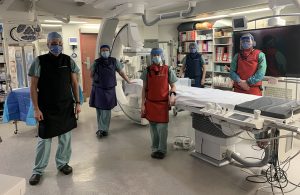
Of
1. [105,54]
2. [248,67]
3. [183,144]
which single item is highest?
[105,54]

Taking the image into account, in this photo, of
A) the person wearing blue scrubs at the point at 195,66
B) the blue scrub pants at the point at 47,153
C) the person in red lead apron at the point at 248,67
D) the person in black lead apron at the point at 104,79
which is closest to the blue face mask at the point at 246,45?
the person in red lead apron at the point at 248,67

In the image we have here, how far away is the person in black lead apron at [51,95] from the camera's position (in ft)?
8.91

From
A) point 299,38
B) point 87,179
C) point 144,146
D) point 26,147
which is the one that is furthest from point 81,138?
point 299,38

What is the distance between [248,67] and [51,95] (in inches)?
102

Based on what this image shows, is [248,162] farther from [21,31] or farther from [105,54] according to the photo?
[21,31]

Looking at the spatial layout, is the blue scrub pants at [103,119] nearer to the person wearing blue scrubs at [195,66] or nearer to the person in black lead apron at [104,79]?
the person in black lead apron at [104,79]

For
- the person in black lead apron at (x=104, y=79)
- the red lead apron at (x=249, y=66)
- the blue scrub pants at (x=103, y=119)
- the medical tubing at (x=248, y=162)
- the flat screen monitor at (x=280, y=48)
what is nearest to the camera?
the medical tubing at (x=248, y=162)

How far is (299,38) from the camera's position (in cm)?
313

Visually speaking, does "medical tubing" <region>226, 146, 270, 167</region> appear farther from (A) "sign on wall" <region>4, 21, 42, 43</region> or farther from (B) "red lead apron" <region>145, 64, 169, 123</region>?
(A) "sign on wall" <region>4, 21, 42, 43</region>

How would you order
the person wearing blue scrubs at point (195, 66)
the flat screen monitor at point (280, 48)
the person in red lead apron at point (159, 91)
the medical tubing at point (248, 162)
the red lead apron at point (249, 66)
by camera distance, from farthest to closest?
the person wearing blue scrubs at point (195, 66) → the red lead apron at point (249, 66) → the person in red lead apron at point (159, 91) → the flat screen monitor at point (280, 48) → the medical tubing at point (248, 162)

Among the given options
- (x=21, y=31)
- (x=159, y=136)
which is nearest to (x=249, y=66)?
(x=159, y=136)

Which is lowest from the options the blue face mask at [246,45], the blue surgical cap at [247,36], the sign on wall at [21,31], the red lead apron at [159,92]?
the red lead apron at [159,92]

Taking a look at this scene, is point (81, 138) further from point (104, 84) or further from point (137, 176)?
point (137, 176)

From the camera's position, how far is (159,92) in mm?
3281
